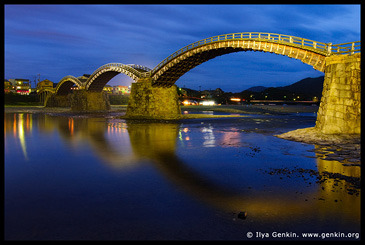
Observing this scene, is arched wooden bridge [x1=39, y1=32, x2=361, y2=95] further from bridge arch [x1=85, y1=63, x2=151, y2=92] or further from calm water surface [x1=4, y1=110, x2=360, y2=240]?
calm water surface [x1=4, y1=110, x2=360, y2=240]

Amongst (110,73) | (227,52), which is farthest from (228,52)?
(110,73)

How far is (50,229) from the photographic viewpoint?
20.3ft

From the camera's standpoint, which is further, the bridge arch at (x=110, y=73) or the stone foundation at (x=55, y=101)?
the stone foundation at (x=55, y=101)

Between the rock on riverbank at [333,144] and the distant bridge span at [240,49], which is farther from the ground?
the distant bridge span at [240,49]

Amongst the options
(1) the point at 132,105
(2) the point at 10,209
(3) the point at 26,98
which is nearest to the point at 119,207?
(2) the point at 10,209

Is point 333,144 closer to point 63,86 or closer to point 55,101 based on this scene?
point 63,86

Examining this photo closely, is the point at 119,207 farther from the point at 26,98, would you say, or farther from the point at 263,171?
the point at 26,98

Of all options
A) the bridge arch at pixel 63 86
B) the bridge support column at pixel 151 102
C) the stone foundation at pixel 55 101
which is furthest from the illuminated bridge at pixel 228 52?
the stone foundation at pixel 55 101

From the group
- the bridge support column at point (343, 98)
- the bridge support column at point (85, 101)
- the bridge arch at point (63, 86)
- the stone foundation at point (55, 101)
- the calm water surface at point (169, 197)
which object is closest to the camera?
the calm water surface at point (169, 197)

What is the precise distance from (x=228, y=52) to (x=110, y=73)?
33698 mm

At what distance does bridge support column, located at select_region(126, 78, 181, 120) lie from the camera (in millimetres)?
46938

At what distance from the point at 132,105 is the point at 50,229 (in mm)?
44018

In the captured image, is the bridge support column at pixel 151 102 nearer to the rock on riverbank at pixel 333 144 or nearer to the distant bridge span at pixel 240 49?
the distant bridge span at pixel 240 49

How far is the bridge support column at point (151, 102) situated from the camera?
46.9 meters
